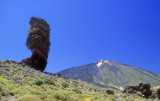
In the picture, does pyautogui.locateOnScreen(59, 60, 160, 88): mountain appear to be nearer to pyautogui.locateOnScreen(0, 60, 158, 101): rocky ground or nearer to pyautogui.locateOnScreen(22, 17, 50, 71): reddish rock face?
pyautogui.locateOnScreen(22, 17, 50, 71): reddish rock face

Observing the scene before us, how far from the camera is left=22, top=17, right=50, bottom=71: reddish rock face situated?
3136 cm

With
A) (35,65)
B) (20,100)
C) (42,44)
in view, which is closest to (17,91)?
(20,100)

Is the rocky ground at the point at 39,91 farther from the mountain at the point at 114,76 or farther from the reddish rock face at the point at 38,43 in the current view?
the mountain at the point at 114,76

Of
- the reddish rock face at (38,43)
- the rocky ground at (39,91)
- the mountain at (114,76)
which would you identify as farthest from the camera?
the mountain at (114,76)

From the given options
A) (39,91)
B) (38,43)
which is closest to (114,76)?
(38,43)

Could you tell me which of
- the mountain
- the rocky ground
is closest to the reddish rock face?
the rocky ground

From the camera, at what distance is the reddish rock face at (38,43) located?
103 feet

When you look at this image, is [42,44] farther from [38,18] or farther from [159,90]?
[159,90]

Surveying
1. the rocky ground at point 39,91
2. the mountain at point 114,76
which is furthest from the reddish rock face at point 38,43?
the mountain at point 114,76

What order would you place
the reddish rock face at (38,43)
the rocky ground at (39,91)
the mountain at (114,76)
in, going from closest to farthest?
1. the rocky ground at (39,91)
2. the reddish rock face at (38,43)
3. the mountain at (114,76)

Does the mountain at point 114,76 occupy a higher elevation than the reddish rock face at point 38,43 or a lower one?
higher

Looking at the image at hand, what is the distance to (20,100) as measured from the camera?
376 inches

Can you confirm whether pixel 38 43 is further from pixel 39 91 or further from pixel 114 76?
pixel 114 76

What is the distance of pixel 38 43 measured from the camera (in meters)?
32.0
